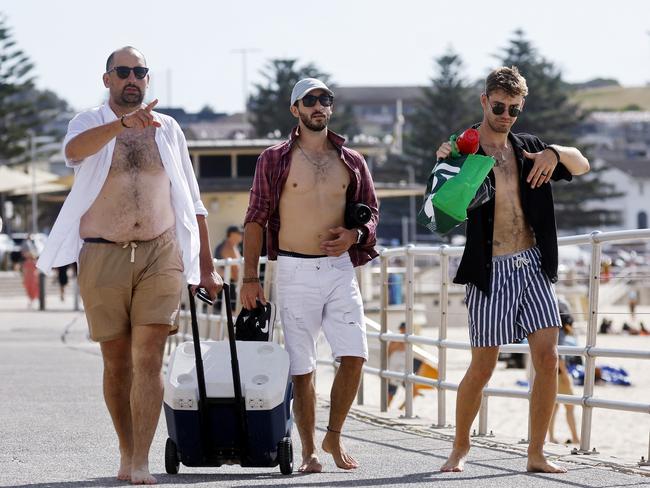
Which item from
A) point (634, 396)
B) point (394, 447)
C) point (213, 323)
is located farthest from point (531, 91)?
point (394, 447)

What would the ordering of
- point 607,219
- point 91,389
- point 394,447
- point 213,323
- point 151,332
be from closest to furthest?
point 151,332, point 394,447, point 91,389, point 213,323, point 607,219

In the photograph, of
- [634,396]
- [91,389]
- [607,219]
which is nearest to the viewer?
[91,389]

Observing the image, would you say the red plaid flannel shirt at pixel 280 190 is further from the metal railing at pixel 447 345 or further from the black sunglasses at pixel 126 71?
the metal railing at pixel 447 345

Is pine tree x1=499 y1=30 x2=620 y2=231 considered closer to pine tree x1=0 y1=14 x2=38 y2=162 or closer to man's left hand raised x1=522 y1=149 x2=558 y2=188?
pine tree x1=0 y1=14 x2=38 y2=162

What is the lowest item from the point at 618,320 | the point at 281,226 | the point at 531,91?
the point at 618,320

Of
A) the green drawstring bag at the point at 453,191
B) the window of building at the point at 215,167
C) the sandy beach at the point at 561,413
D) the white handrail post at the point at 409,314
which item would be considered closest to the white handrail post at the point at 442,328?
the white handrail post at the point at 409,314

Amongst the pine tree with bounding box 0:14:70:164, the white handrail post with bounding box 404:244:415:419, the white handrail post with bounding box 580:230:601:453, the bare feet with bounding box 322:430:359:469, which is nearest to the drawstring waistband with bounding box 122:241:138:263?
the bare feet with bounding box 322:430:359:469

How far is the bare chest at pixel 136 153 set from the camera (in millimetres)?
7328

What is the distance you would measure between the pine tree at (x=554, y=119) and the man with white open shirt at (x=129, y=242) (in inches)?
3901

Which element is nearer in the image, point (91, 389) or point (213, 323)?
point (91, 389)

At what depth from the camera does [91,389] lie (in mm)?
13062

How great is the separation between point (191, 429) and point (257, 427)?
0.93ft

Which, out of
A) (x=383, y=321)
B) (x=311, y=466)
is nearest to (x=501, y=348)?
(x=311, y=466)

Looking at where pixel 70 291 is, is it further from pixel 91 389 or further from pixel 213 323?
pixel 91 389
